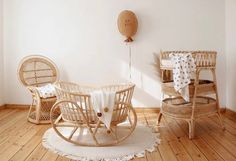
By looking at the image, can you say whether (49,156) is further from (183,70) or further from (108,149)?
(183,70)

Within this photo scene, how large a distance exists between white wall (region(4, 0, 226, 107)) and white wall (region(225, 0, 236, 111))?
0.09 meters

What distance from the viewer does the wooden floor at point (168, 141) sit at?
236 cm

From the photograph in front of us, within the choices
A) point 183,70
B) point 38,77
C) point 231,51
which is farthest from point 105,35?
point 231,51

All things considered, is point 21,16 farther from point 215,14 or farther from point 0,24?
point 215,14

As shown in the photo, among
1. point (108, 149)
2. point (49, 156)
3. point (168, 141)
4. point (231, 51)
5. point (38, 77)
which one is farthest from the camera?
point (38, 77)

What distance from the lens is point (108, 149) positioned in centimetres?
253

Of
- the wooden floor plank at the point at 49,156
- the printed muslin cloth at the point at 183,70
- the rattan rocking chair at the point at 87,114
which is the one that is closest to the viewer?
the wooden floor plank at the point at 49,156

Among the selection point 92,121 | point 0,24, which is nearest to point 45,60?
point 0,24

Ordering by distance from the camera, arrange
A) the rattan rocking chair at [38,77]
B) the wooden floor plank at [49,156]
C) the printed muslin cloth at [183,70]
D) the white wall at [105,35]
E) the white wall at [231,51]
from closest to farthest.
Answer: the wooden floor plank at [49,156] → the printed muslin cloth at [183,70] → the rattan rocking chair at [38,77] → the white wall at [231,51] → the white wall at [105,35]

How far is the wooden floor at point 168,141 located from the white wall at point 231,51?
1.04ft

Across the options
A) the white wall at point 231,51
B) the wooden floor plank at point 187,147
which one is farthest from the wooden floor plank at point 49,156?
the white wall at point 231,51

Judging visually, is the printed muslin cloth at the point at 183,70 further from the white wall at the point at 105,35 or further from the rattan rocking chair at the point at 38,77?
the rattan rocking chair at the point at 38,77

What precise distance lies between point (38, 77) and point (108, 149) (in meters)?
1.88

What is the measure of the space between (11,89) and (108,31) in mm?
1838
